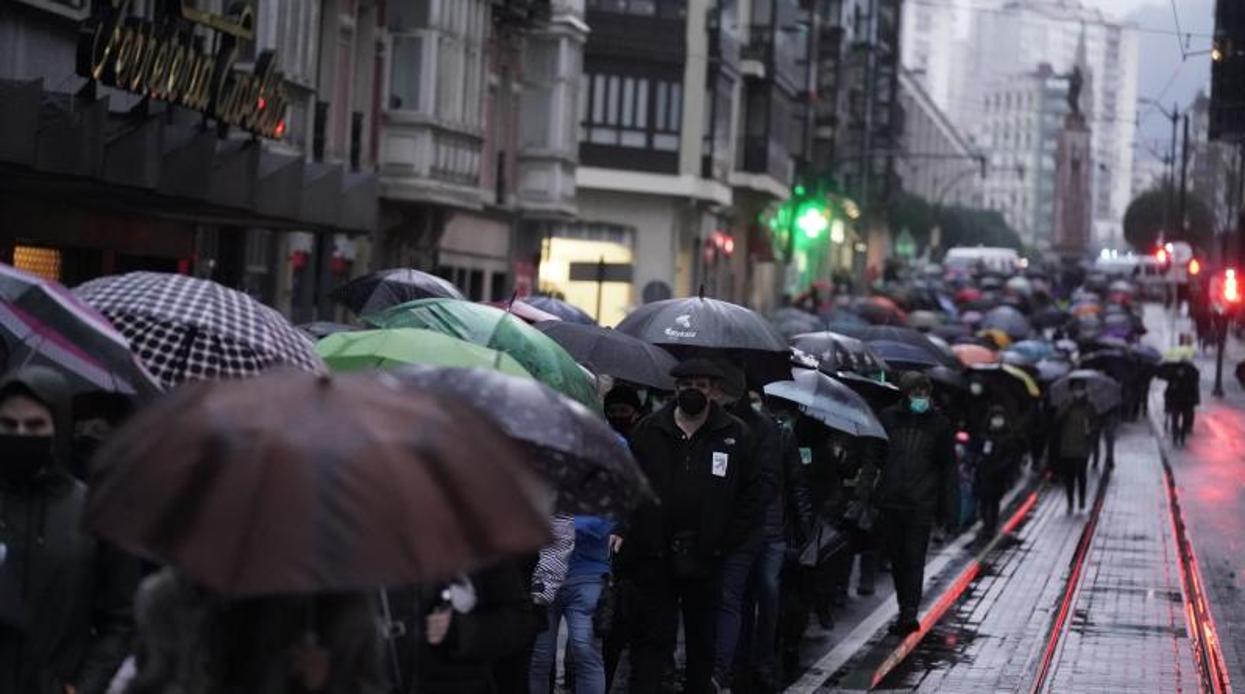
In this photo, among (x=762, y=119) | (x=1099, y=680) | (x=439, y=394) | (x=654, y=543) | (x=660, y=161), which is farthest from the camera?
(x=762, y=119)

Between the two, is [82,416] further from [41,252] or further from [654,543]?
[41,252]

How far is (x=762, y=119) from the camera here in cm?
7075

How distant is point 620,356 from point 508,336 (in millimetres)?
3989

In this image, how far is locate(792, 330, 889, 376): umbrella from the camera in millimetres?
22234

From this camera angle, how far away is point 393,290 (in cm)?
1908

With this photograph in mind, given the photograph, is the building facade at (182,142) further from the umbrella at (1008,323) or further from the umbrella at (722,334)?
the umbrella at (1008,323)

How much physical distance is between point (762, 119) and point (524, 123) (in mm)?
25589

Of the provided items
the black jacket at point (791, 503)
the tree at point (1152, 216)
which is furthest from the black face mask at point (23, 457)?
the tree at point (1152, 216)

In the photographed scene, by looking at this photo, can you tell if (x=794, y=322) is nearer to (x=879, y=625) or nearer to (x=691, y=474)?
(x=879, y=625)

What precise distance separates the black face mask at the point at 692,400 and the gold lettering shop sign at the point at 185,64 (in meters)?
9.97

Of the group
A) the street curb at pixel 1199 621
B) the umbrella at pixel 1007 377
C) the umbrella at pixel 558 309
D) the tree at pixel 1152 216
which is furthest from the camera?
the tree at pixel 1152 216

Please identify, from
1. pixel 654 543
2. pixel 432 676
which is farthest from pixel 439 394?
pixel 654 543

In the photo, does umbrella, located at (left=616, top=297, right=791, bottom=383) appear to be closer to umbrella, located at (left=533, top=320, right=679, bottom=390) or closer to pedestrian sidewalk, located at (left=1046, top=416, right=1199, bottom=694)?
umbrella, located at (left=533, top=320, right=679, bottom=390)

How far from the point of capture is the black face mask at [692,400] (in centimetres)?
1309
